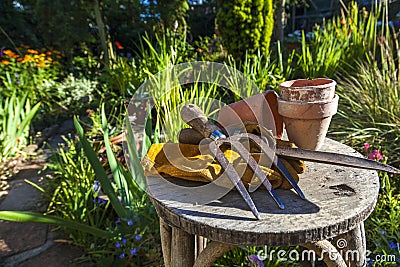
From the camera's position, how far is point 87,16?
5195mm

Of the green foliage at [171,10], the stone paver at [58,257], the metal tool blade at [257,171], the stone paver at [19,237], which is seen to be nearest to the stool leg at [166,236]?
the metal tool blade at [257,171]

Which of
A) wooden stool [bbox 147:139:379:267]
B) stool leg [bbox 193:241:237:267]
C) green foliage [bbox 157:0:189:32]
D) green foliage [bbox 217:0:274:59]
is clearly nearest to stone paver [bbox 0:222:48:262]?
wooden stool [bbox 147:139:379:267]

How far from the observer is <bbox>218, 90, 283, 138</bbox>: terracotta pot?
3.51 feet

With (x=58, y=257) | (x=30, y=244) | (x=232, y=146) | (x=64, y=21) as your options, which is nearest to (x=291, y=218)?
(x=232, y=146)

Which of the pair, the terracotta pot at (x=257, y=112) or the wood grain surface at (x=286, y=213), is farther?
the terracotta pot at (x=257, y=112)

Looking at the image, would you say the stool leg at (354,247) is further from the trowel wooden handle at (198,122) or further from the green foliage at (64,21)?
the green foliage at (64,21)

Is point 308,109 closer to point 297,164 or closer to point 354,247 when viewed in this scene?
point 297,164

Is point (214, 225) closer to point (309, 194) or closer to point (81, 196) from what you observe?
point (309, 194)

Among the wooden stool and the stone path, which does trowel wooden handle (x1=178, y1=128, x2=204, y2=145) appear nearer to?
the wooden stool

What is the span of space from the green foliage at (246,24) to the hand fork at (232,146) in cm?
275

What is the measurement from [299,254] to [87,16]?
15.7ft

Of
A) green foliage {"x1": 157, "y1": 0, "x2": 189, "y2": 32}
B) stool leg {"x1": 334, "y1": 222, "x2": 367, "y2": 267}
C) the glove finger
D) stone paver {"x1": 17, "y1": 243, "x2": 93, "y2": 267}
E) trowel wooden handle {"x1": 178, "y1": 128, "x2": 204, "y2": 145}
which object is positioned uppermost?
green foliage {"x1": 157, "y1": 0, "x2": 189, "y2": 32}

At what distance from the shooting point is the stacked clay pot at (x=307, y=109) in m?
0.96

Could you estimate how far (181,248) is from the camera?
1.04 meters
